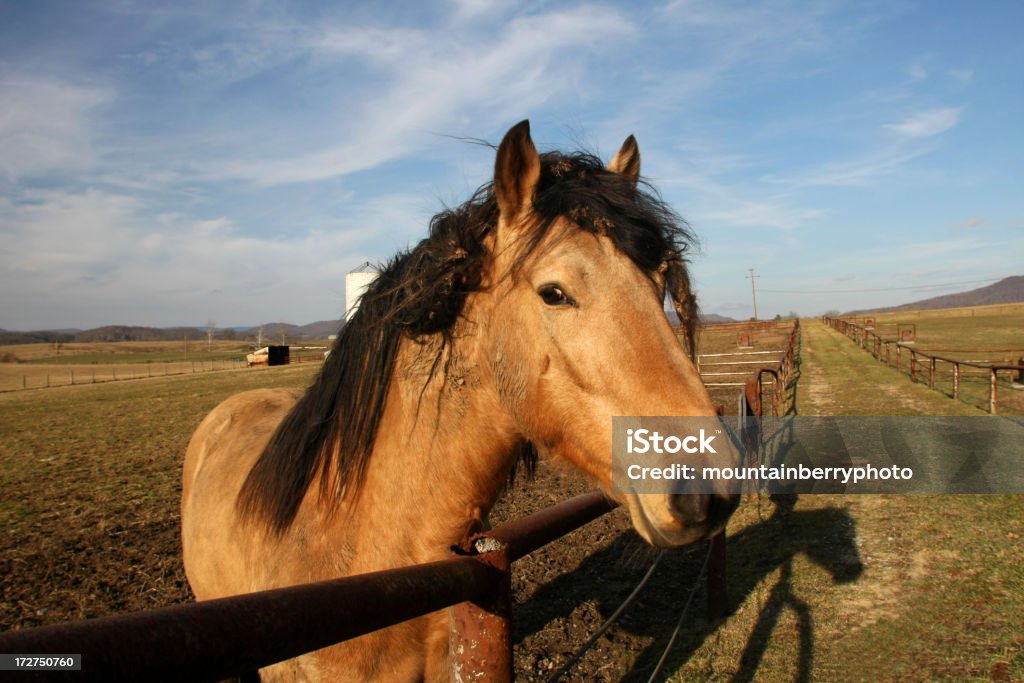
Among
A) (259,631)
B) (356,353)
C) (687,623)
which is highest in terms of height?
(356,353)

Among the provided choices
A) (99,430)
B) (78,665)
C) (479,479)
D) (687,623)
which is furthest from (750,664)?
(99,430)

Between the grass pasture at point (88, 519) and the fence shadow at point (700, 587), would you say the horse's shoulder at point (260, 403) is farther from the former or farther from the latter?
the fence shadow at point (700, 587)

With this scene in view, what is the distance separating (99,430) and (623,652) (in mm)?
16712

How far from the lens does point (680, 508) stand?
1.45m

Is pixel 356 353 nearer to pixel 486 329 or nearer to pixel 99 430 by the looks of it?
pixel 486 329

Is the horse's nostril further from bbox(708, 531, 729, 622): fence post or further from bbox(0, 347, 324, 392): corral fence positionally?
Result: bbox(0, 347, 324, 392): corral fence

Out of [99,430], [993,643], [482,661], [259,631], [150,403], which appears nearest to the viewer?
[259,631]

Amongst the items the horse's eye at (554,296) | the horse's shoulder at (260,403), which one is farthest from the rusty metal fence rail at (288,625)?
the horse's shoulder at (260,403)

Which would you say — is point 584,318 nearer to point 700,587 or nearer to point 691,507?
point 691,507

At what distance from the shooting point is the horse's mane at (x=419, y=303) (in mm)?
1888

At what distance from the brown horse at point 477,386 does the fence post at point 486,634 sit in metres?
0.30

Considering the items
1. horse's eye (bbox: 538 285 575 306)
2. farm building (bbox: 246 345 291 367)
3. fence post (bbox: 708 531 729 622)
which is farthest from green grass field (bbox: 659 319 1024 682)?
farm building (bbox: 246 345 291 367)

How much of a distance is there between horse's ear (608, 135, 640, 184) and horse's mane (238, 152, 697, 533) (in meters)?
0.23

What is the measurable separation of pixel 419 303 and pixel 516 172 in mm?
561
